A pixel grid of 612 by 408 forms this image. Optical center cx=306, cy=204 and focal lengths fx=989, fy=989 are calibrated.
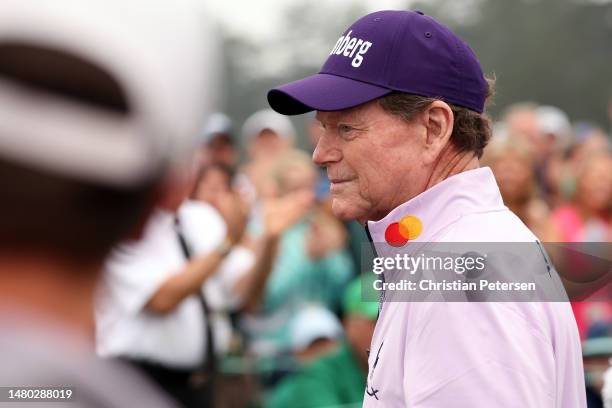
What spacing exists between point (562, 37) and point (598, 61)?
177cm

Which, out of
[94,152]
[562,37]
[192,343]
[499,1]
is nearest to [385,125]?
[94,152]

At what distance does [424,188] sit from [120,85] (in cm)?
136

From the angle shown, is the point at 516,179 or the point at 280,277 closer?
the point at 516,179

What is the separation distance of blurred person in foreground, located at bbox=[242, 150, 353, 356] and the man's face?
340 cm

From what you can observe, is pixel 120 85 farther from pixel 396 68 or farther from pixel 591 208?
pixel 591 208

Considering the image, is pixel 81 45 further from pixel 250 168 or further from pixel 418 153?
pixel 250 168

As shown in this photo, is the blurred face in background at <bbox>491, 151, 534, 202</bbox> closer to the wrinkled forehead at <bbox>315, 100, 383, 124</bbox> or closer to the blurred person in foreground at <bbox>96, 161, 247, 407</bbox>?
the blurred person in foreground at <bbox>96, 161, 247, 407</bbox>

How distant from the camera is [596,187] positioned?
6762 mm

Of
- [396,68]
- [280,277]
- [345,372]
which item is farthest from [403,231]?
[280,277]

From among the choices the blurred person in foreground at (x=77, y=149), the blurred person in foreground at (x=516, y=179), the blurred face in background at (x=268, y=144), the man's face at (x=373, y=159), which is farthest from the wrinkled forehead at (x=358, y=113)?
the blurred face in background at (x=268, y=144)

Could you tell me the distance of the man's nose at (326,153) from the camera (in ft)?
7.97

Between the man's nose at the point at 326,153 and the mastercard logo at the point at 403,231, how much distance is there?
259 millimetres

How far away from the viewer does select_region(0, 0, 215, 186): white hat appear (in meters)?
1.04

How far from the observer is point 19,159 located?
1062 mm
